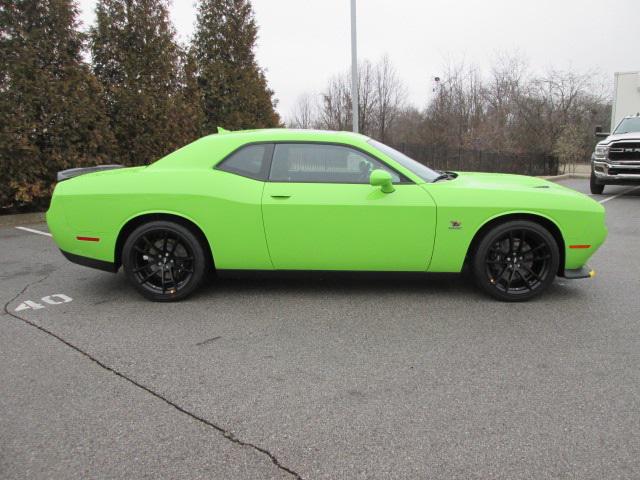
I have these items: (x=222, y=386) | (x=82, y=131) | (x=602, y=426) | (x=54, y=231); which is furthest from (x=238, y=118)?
(x=602, y=426)

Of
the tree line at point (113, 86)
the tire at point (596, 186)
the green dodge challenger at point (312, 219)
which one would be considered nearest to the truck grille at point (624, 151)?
the tire at point (596, 186)

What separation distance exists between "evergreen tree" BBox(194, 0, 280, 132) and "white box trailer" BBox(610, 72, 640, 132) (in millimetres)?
11485

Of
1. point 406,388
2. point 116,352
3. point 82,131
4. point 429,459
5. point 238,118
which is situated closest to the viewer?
point 429,459

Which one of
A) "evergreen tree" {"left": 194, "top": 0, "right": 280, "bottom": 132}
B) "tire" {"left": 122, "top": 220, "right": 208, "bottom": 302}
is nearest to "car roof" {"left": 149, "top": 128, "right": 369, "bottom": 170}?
"tire" {"left": 122, "top": 220, "right": 208, "bottom": 302}

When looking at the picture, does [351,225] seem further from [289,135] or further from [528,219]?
[528,219]

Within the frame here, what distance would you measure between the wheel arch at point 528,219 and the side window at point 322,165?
2.72 ft

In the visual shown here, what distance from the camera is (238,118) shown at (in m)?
13.4

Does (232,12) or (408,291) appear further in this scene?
(232,12)

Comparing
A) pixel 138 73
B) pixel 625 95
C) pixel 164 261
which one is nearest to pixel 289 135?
pixel 164 261

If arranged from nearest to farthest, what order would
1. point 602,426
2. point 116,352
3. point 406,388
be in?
point 602,426, point 406,388, point 116,352

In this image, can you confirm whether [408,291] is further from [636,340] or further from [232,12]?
[232,12]

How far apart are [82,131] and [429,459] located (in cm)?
952

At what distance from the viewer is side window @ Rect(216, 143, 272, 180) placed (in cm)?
427

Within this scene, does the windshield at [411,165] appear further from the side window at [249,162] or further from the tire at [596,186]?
the tire at [596,186]
